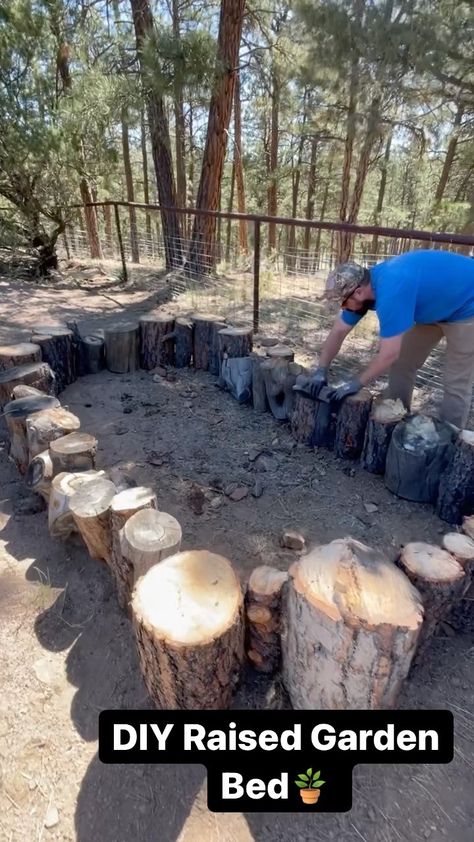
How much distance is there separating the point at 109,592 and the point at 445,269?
2214 millimetres

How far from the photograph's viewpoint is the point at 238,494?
2.49 m

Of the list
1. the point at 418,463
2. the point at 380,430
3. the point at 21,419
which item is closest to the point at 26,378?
the point at 21,419

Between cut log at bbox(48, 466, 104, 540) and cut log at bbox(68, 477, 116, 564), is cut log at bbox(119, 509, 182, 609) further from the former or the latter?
cut log at bbox(48, 466, 104, 540)

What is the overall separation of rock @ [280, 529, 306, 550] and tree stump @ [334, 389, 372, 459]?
31.6 inches

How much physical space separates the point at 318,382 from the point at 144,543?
63.8 inches

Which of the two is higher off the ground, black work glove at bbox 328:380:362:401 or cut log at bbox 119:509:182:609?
black work glove at bbox 328:380:362:401

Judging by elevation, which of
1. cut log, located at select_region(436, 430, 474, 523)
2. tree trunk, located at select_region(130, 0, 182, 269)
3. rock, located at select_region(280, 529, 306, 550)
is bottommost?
rock, located at select_region(280, 529, 306, 550)

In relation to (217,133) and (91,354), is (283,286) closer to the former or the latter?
(217,133)

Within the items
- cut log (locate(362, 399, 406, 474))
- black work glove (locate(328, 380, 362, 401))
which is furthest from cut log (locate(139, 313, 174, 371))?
cut log (locate(362, 399, 406, 474))

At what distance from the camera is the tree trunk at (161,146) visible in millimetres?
6309

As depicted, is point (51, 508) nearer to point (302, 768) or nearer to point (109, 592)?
point (109, 592)

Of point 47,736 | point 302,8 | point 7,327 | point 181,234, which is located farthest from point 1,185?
point 47,736

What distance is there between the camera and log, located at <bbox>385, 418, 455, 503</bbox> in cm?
233

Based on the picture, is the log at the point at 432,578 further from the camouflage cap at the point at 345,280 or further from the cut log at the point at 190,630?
the camouflage cap at the point at 345,280
